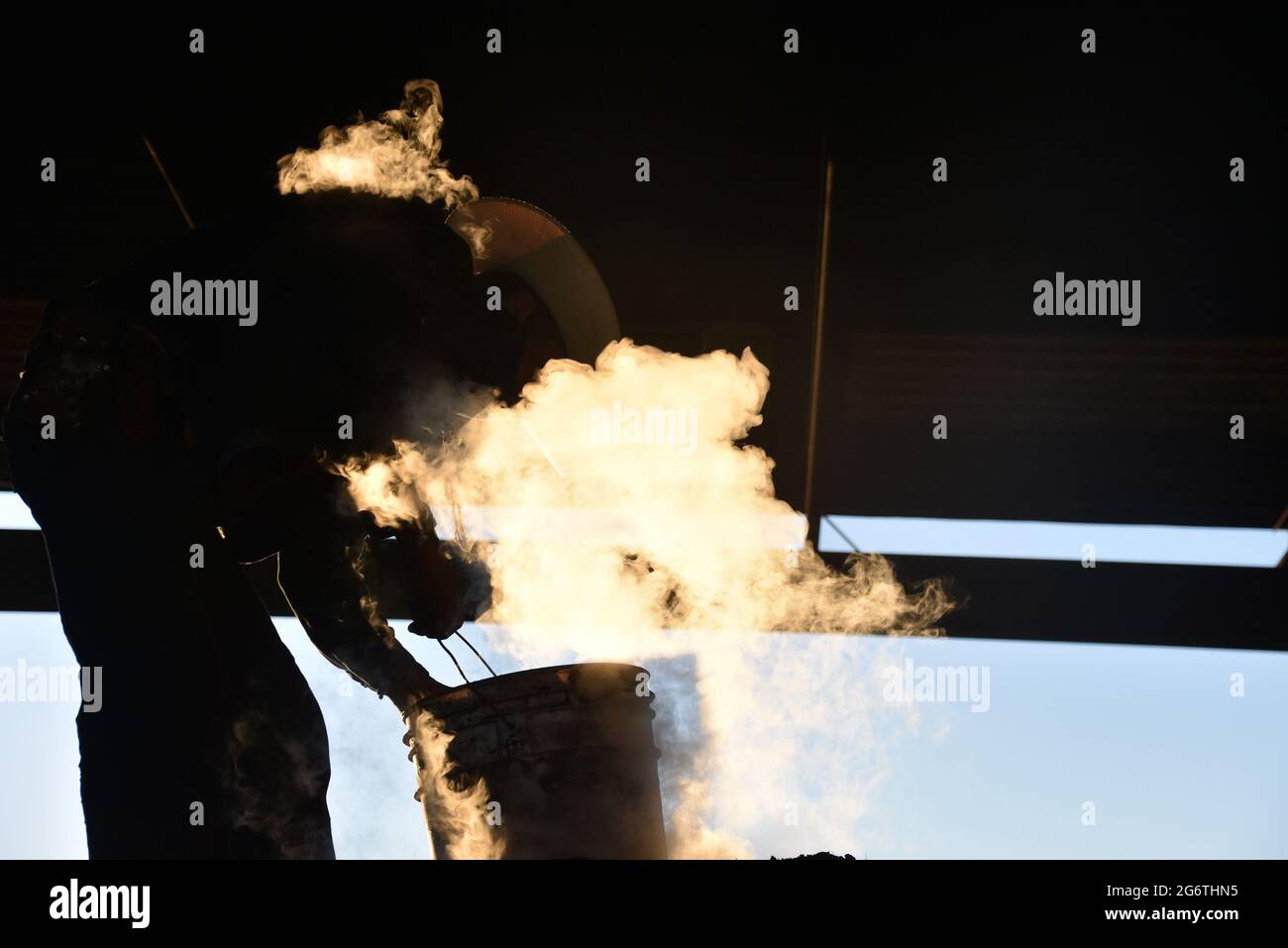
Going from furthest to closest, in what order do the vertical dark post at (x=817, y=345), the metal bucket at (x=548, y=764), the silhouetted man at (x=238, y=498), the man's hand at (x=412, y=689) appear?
1. the vertical dark post at (x=817, y=345)
2. the silhouetted man at (x=238, y=498)
3. the man's hand at (x=412, y=689)
4. the metal bucket at (x=548, y=764)

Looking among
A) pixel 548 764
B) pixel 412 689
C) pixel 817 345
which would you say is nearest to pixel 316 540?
pixel 412 689

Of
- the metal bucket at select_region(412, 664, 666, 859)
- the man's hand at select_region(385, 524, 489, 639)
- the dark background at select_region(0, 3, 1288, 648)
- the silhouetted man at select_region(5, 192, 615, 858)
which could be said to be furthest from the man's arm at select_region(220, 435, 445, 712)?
the dark background at select_region(0, 3, 1288, 648)

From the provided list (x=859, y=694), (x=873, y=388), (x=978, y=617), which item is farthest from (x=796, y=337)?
(x=978, y=617)

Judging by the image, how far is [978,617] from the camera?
29.0 ft

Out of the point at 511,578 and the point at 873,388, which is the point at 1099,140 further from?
the point at 511,578

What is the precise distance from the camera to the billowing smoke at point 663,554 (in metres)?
6.09

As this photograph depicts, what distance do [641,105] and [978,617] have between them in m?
4.82

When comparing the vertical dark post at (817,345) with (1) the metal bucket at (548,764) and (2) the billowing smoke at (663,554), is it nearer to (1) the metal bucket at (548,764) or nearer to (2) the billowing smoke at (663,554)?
(2) the billowing smoke at (663,554)

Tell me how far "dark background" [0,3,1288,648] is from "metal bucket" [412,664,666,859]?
131 inches

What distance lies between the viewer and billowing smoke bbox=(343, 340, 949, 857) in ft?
20.0

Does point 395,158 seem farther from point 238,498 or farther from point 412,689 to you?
point 412,689

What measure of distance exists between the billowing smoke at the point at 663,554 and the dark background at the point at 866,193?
804 mm

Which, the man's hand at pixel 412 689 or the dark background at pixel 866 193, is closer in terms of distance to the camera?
the man's hand at pixel 412 689

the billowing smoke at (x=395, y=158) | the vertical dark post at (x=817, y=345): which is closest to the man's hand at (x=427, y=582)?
the billowing smoke at (x=395, y=158)
